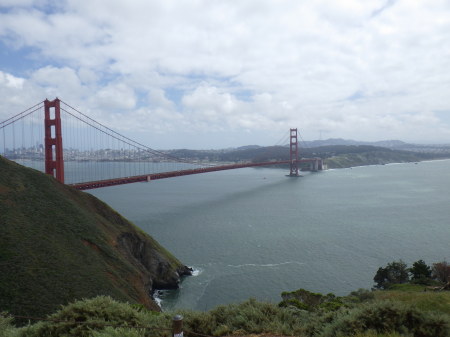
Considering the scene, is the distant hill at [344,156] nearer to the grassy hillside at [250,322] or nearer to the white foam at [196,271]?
the white foam at [196,271]

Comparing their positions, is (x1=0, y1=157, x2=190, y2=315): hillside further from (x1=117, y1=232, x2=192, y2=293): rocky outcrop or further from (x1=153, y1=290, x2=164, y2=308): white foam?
(x1=153, y1=290, x2=164, y2=308): white foam

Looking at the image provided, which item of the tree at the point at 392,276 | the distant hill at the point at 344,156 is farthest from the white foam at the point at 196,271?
the distant hill at the point at 344,156

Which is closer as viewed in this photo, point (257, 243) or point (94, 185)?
point (257, 243)

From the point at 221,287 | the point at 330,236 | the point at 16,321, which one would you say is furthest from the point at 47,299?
the point at 330,236

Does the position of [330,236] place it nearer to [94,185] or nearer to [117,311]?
[94,185]

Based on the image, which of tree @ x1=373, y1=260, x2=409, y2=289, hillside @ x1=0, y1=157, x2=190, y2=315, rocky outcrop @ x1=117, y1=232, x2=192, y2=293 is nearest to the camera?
hillside @ x1=0, y1=157, x2=190, y2=315

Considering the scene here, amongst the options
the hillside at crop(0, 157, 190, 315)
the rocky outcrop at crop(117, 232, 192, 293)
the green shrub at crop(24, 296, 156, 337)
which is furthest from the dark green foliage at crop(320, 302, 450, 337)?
the rocky outcrop at crop(117, 232, 192, 293)
